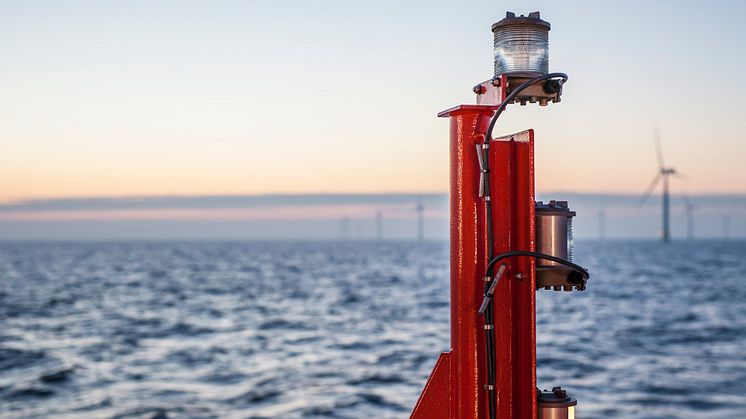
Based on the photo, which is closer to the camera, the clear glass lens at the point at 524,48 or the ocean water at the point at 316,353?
the clear glass lens at the point at 524,48

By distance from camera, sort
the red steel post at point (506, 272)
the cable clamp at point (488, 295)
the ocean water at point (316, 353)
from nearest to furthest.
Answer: the cable clamp at point (488, 295) < the red steel post at point (506, 272) < the ocean water at point (316, 353)

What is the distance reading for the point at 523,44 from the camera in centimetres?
421

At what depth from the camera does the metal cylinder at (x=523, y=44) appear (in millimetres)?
4188

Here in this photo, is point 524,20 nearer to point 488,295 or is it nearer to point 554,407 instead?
point 488,295

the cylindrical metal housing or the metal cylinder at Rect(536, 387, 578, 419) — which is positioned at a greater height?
the cylindrical metal housing

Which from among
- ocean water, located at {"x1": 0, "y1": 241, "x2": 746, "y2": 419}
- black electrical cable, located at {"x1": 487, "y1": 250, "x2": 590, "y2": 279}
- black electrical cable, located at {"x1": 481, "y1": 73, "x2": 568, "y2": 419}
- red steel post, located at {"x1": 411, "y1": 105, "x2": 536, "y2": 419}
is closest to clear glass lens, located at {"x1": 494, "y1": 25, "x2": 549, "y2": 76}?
black electrical cable, located at {"x1": 481, "y1": 73, "x2": 568, "y2": 419}

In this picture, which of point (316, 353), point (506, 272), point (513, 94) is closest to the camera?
point (513, 94)

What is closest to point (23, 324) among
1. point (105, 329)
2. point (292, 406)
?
point (105, 329)

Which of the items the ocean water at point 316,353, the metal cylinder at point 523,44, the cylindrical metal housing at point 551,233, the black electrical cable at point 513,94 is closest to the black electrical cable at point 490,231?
the black electrical cable at point 513,94

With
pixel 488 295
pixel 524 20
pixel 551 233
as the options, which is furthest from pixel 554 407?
pixel 524 20

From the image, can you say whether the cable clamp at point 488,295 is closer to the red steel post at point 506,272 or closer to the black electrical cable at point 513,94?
the red steel post at point 506,272

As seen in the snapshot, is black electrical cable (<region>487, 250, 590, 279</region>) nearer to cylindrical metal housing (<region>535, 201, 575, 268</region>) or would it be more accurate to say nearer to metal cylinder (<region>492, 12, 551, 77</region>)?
cylindrical metal housing (<region>535, 201, 575, 268</region>)

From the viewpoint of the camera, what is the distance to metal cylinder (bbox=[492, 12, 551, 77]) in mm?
4188

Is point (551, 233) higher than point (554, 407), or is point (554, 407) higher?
point (551, 233)
